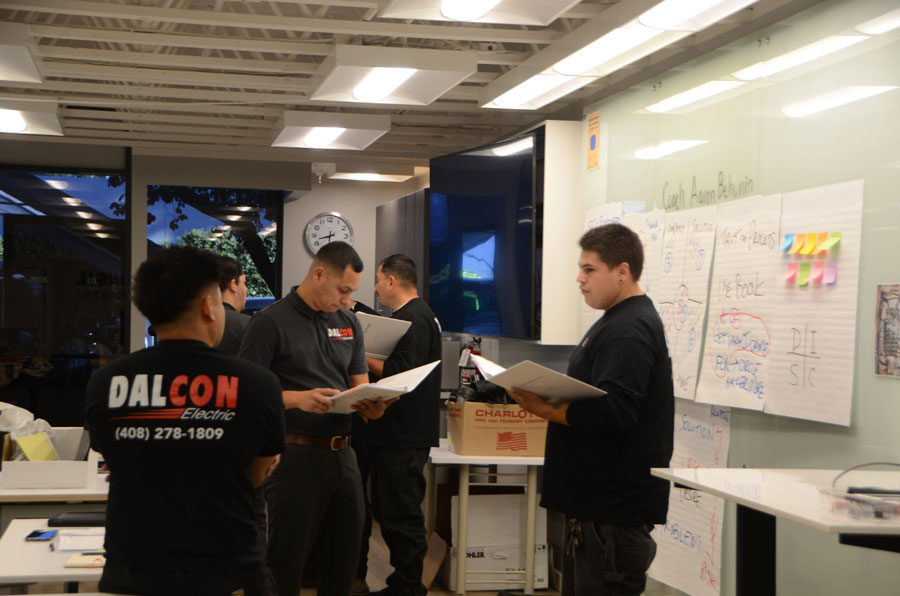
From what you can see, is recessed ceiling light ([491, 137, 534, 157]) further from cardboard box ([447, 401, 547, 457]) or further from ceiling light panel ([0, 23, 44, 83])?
ceiling light panel ([0, 23, 44, 83])

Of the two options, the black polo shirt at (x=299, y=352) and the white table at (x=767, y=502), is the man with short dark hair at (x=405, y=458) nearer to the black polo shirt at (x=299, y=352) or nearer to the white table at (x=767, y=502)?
the black polo shirt at (x=299, y=352)

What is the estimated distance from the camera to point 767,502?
2412 millimetres

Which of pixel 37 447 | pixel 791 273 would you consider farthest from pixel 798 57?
pixel 37 447

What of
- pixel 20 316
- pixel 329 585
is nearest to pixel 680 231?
pixel 329 585

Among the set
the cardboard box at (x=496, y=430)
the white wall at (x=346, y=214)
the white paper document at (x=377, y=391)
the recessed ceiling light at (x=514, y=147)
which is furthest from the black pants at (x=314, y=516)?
the white wall at (x=346, y=214)

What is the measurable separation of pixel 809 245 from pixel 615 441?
4.17 feet

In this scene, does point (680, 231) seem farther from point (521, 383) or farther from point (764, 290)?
point (521, 383)

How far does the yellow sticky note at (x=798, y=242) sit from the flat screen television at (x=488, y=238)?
222 centimetres

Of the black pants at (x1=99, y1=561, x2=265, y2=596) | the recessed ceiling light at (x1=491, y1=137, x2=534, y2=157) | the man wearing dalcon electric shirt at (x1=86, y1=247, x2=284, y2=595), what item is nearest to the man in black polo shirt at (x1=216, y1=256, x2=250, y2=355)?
the recessed ceiling light at (x1=491, y1=137, x2=534, y2=157)

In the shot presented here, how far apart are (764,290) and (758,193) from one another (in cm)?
43

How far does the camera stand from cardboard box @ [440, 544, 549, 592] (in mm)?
5438

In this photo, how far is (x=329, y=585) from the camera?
3689mm

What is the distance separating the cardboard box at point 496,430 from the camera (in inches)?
208

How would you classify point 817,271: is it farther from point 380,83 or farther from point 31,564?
point 31,564
